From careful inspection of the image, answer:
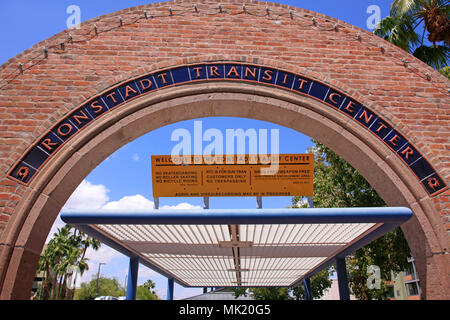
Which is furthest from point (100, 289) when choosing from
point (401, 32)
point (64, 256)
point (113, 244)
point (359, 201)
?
point (401, 32)

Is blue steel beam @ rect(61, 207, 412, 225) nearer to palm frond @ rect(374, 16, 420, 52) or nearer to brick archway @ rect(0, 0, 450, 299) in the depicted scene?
brick archway @ rect(0, 0, 450, 299)

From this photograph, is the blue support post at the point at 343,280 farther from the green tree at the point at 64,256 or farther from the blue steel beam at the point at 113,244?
the green tree at the point at 64,256

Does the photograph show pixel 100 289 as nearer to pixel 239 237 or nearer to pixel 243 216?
pixel 239 237

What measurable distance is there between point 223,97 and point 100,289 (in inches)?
2967

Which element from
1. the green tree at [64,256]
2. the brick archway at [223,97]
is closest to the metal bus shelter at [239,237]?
the brick archway at [223,97]

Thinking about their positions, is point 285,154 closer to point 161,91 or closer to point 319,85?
point 319,85

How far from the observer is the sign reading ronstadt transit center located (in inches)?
333

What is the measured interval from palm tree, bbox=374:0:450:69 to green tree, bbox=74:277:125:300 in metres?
64.8

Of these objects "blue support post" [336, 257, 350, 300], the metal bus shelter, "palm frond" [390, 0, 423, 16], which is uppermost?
"palm frond" [390, 0, 423, 16]

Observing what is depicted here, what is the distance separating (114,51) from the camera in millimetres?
8336

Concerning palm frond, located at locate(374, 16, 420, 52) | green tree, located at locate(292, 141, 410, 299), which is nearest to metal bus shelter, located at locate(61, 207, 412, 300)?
green tree, located at locate(292, 141, 410, 299)

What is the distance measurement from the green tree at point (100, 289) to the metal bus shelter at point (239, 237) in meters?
60.6

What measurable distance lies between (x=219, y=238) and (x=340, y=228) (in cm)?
270
